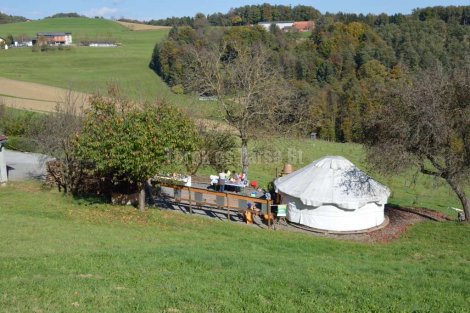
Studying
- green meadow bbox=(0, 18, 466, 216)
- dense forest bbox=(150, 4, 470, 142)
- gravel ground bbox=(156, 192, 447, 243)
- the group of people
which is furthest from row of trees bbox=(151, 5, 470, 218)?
dense forest bbox=(150, 4, 470, 142)

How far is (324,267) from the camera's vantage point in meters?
10.5

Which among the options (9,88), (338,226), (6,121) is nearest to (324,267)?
(338,226)

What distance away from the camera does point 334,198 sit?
16672 millimetres

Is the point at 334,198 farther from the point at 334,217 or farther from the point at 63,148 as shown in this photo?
the point at 63,148

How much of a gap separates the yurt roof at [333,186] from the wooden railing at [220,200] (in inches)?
50.9

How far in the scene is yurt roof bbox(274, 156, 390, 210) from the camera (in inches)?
656

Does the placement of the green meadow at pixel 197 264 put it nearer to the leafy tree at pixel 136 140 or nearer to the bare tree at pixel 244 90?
the leafy tree at pixel 136 140

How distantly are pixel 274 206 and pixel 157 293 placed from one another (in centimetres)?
1037

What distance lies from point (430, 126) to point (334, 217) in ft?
14.3

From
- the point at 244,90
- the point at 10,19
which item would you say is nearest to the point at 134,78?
the point at 244,90

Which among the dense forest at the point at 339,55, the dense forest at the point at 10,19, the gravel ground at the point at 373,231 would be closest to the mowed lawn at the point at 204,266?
the gravel ground at the point at 373,231

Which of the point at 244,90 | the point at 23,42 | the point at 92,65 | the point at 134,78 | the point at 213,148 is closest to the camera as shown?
the point at 244,90

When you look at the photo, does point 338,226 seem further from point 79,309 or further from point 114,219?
point 79,309

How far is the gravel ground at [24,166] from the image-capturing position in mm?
22219
